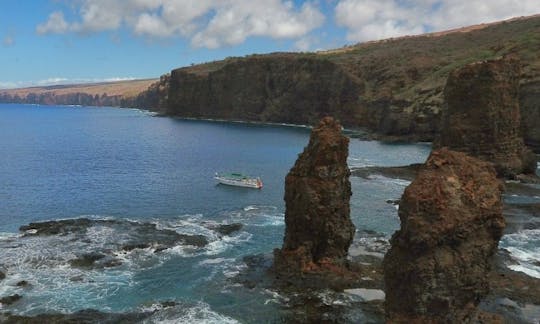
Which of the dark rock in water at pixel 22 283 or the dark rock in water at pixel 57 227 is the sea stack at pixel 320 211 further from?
the dark rock in water at pixel 57 227

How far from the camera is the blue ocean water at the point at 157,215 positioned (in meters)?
35.2

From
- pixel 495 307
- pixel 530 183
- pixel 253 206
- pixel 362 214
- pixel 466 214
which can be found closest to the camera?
pixel 466 214

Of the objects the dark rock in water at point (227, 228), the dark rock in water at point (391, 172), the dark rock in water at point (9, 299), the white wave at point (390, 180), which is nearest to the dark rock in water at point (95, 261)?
the dark rock in water at point (9, 299)

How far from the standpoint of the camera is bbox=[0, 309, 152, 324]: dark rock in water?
3134cm

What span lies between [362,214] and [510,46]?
311ft

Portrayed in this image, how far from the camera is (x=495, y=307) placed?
3194 centimetres

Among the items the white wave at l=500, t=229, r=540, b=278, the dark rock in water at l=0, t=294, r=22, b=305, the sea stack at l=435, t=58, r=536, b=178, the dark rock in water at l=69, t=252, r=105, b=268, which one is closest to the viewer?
the dark rock in water at l=0, t=294, r=22, b=305

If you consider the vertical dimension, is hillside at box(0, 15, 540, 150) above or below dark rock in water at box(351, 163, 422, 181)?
above

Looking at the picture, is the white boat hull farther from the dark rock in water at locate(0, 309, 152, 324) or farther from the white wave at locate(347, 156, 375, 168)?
the dark rock in water at locate(0, 309, 152, 324)

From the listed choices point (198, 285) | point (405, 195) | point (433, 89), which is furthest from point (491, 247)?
point (433, 89)

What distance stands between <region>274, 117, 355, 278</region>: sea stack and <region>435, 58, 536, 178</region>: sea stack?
147 feet

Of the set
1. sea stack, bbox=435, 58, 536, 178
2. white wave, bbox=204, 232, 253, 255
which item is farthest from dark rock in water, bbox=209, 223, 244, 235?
sea stack, bbox=435, 58, 536, 178

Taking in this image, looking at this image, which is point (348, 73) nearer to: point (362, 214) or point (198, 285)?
point (362, 214)

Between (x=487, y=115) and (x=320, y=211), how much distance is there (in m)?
48.4
